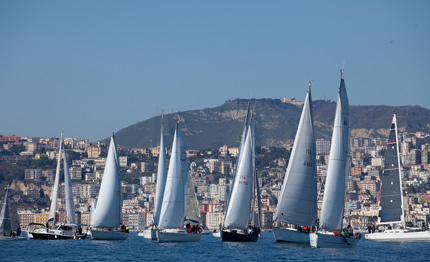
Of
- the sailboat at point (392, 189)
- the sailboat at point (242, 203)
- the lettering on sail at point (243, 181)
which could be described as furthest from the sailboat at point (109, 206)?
the sailboat at point (392, 189)

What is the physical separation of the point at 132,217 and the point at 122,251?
11293 centimetres

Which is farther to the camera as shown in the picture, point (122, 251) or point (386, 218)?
point (386, 218)

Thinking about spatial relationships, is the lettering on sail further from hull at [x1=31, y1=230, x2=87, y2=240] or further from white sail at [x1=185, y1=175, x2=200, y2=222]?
hull at [x1=31, y1=230, x2=87, y2=240]

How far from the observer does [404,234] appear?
61.8 metres

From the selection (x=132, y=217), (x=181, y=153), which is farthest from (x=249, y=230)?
(x=132, y=217)

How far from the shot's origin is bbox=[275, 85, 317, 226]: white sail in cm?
4416

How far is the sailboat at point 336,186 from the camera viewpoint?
140 ft

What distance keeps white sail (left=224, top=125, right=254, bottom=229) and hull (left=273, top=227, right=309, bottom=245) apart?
1900mm

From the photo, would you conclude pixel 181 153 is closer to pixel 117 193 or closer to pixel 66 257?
pixel 117 193

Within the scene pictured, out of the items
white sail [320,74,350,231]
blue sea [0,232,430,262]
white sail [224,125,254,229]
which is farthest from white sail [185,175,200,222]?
white sail [320,74,350,231]

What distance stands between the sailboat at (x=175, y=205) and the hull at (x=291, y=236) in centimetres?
576

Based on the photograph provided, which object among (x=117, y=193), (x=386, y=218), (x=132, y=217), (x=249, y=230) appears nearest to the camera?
(x=249, y=230)

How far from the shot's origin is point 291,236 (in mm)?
47719

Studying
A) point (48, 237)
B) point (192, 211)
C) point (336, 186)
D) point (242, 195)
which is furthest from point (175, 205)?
point (48, 237)
